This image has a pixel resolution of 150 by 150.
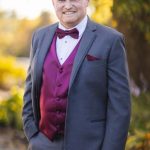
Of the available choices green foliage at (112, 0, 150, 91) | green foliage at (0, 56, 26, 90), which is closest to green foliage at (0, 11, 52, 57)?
green foliage at (0, 56, 26, 90)

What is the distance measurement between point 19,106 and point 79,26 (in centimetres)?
573

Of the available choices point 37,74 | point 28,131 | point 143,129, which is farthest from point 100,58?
point 143,129

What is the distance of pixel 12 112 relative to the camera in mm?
9469

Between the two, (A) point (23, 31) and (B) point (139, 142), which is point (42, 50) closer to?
(B) point (139, 142)

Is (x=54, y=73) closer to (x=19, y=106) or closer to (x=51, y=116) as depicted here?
(x=51, y=116)

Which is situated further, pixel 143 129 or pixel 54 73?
pixel 143 129

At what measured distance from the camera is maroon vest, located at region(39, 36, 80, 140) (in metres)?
3.96

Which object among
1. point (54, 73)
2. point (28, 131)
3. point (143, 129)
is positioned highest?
point (54, 73)

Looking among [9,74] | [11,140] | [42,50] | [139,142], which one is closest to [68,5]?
[42,50]

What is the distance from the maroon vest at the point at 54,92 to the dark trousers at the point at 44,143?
40 millimetres

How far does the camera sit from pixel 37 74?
4.11 m

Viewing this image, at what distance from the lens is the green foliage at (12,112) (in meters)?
9.33

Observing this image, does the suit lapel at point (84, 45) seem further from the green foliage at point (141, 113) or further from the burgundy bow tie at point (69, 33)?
the green foliage at point (141, 113)

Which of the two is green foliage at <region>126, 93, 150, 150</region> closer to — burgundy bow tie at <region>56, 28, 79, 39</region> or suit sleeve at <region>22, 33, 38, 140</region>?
suit sleeve at <region>22, 33, 38, 140</region>
